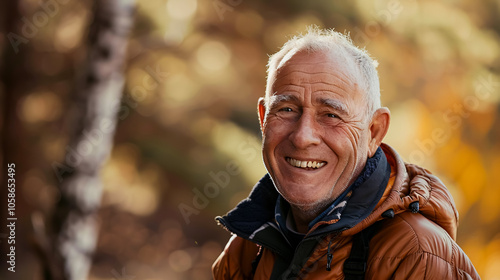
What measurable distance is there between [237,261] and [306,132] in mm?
666

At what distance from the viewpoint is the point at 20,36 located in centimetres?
685

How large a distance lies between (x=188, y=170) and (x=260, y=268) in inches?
197

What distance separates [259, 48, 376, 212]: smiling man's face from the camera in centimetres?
169

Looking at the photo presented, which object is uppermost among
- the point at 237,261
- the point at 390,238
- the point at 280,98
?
the point at 280,98

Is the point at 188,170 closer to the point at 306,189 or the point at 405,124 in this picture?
the point at 405,124

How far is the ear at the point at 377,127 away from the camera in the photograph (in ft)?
5.93

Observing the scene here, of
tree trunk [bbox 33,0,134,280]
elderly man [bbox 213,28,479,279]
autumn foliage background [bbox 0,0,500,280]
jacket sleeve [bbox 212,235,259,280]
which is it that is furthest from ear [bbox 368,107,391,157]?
autumn foliage background [bbox 0,0,500,280]

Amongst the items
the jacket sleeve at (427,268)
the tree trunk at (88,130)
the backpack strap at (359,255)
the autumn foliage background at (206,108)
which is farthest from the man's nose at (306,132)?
the autumn foliage background at (206,108)

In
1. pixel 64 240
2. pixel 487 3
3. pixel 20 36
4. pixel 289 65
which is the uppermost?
pixel 487 3

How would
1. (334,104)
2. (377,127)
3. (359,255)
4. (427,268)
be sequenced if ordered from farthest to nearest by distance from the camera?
(377,127) → (334,104) → (359,255) → (427,268)

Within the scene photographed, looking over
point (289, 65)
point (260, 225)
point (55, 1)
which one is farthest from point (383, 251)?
point (55, 1)

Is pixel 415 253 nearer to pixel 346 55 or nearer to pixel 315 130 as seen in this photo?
pixel 315 130

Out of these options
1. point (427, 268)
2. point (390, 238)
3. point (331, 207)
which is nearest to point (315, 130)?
point (331, 207)

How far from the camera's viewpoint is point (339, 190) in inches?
69.7
